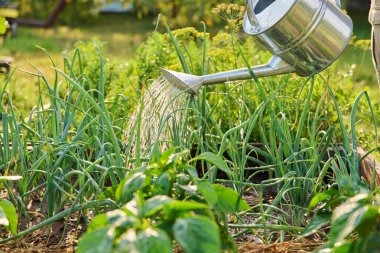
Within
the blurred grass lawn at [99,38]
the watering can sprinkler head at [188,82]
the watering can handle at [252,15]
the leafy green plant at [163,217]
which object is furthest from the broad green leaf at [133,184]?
the blurred grass lawn at [99,38]

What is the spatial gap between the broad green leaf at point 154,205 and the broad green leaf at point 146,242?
0.20 ft

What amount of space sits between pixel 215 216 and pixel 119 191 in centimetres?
26

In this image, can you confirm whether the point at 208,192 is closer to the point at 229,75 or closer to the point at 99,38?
the point at 229,75

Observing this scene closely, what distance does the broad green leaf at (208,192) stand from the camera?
1.48 metres

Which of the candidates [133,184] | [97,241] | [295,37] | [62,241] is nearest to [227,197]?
[133,184]

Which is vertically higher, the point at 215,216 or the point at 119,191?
the point at 119,191

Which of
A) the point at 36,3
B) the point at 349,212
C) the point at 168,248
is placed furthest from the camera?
the point at 36,3

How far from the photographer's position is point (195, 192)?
1.58 metres

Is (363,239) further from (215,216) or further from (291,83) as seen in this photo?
(291,83)

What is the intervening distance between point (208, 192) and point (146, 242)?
0.69 feet

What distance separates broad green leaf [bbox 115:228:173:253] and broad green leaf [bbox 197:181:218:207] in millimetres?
168

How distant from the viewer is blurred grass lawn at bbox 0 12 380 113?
5.71 m

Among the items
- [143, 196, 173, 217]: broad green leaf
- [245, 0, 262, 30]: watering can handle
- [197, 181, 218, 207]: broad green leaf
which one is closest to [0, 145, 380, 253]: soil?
[197, 181, 218, 207]: broad green leaf

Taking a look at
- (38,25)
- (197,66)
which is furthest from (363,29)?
(197,66)
